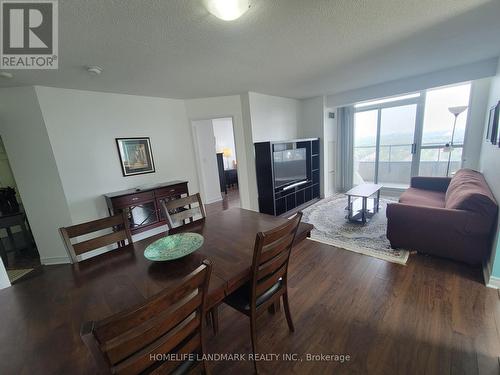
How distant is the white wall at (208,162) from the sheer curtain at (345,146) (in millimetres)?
3203

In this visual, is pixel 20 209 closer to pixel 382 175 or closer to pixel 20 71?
pixel 20 71

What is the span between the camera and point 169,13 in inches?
54.4

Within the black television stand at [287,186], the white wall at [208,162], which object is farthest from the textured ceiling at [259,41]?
the white wall at [208,162]

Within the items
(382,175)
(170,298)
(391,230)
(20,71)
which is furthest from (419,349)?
(382,175)

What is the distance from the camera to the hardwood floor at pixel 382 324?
1.33 m

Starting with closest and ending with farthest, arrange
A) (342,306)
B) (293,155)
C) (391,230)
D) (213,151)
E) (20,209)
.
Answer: (342,306), (391,230), (20,209), (293,155), (213,151)

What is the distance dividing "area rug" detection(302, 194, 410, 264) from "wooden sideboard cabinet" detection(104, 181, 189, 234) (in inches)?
90.2

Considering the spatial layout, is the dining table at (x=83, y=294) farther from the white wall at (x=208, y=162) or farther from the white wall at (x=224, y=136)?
the white wall at (x=224, y=136)

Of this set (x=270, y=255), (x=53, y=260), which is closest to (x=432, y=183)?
(x=270, y=255)

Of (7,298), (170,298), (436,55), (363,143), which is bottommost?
(7,298)

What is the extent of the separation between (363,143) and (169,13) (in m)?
4.97

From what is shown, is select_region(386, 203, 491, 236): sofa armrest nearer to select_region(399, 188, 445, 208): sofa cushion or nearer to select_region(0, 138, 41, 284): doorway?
select_region(399, 188, 445, 208): sofa cushion

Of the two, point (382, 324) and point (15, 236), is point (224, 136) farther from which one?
point (382, 324)

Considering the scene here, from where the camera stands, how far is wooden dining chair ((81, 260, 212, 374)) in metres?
0.62
